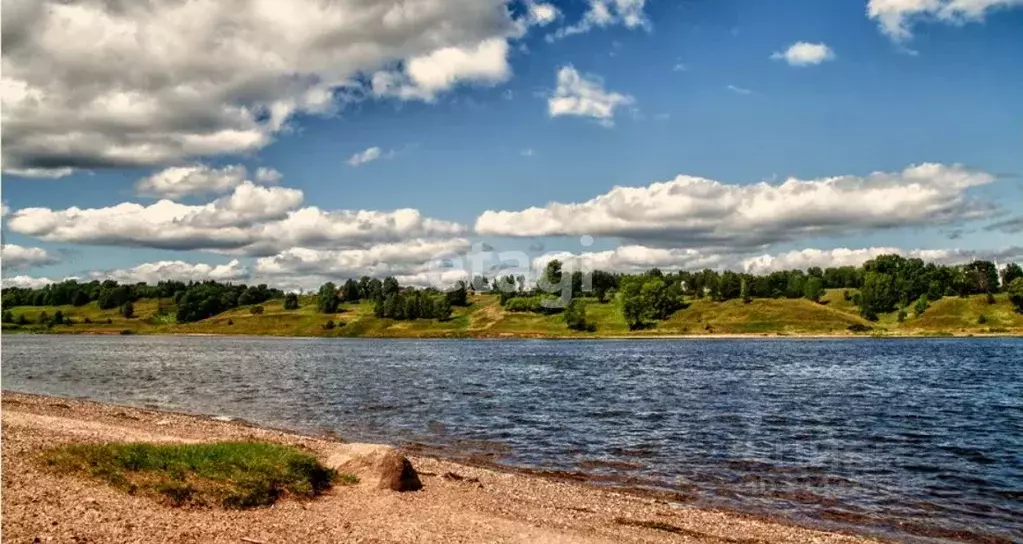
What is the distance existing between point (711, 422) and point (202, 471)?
38747 millimetres

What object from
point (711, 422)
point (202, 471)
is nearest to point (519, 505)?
point (202, 471)

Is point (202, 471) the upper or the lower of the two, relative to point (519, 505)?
upper

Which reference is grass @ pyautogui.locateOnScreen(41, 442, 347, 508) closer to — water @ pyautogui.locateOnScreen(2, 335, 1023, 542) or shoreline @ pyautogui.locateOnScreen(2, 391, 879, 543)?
shoreline @ pyautogui.locateOnScreen(2, 391, 879, 543)

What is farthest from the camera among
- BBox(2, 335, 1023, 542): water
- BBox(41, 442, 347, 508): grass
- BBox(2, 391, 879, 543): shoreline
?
BBox(2, 335, 1023, 542): water

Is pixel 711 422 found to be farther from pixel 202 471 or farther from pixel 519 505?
pixel 202 471

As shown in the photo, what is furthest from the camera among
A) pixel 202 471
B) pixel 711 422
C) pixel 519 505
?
pixel 711 422

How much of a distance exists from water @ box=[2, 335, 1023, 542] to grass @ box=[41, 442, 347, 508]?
602 inches

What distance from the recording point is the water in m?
30.4

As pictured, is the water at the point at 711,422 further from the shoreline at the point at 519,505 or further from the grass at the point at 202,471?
the grass at the point at 202,471

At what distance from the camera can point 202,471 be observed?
22297 millimetres

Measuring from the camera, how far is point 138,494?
20.3 m

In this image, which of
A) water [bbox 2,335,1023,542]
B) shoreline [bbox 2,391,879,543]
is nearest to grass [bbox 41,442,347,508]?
shoreline [bbox 2,391,879,543]

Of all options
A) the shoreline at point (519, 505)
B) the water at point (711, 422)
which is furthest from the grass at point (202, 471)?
the water at point (711, 422)

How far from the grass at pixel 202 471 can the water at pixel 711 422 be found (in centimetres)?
1529
